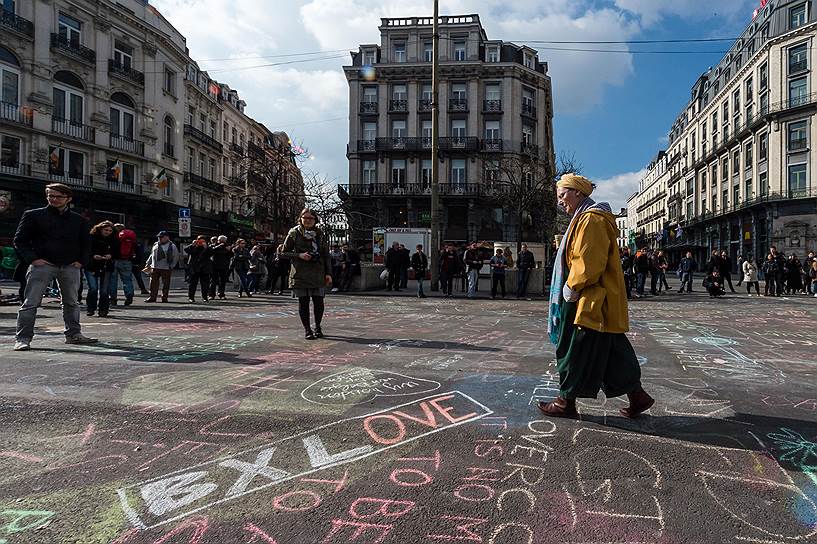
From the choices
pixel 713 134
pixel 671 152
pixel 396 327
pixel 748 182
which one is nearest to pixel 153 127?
pixel 396 327

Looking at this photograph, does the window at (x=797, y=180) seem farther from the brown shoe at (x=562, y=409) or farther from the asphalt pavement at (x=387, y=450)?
Result: the brown shoe at (x=562, y=409)

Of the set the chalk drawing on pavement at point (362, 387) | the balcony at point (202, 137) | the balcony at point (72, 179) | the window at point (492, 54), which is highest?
the window at point (492, 54)

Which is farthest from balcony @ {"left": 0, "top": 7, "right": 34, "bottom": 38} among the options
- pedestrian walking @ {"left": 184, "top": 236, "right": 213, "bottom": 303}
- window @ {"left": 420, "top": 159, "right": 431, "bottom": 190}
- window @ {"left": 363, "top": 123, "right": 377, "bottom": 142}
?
window @ {"left": 420, "top": 159, "right": 431, "bottom": 190}

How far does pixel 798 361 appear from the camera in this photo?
5.59 metres

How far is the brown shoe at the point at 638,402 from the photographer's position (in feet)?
10.9

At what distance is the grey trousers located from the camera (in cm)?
563

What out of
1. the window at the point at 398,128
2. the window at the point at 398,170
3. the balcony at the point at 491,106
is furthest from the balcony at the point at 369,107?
the balcony at the point at 491,106

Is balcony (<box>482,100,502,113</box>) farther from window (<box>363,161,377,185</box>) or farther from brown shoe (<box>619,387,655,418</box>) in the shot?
brown shoe (<box>619,387,655,418</box>)

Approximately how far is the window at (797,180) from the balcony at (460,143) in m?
25.7

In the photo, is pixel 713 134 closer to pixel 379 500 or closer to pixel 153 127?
pixel 153 127

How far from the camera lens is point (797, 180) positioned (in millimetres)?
40562

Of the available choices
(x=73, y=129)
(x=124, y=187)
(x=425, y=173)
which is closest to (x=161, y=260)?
(x=73, y=129)

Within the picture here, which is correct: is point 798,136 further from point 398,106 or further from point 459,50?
point 398,106

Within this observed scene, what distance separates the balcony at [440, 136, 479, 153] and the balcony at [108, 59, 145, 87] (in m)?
22.0
